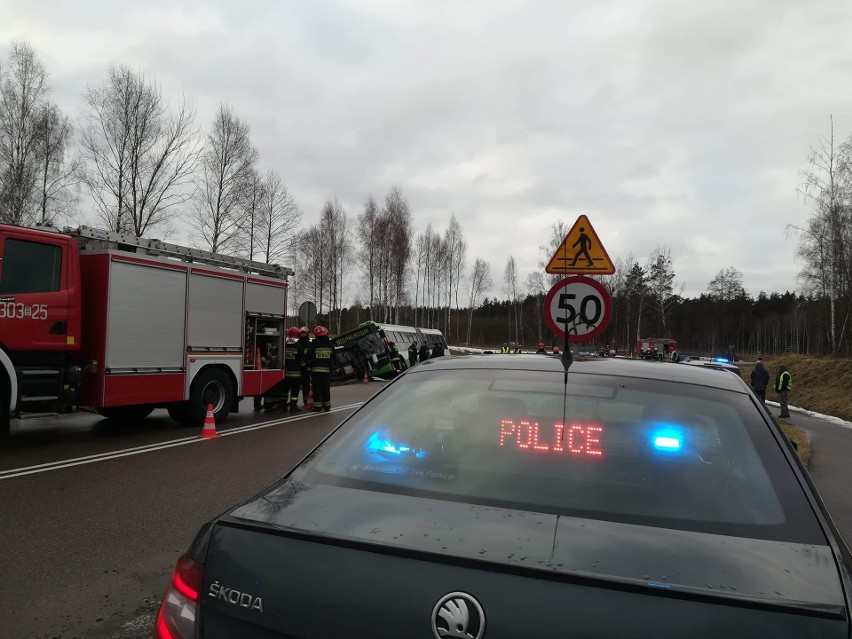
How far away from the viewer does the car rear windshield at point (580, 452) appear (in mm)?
1800

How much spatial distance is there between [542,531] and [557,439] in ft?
2.19

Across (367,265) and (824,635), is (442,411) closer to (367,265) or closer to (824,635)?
(824,635)

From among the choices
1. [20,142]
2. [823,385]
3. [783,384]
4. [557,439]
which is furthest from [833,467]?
[20,142]

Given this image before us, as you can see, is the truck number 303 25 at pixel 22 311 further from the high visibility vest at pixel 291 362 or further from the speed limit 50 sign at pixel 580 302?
→ the speed limit 50 sign at pixel 580 302

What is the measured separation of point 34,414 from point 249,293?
4.56 metres

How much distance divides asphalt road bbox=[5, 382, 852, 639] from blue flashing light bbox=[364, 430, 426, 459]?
2036mm

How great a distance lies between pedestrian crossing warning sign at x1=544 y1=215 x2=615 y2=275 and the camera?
7.95 meters

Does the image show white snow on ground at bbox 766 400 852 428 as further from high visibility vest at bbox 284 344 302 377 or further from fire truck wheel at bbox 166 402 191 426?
fire truck wheel at bbox 166 402 191 426

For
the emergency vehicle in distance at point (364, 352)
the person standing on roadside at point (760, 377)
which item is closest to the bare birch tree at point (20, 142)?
the emergency vehicle in distance at point (364, 352)

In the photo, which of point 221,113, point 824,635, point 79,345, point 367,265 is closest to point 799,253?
point 367,265

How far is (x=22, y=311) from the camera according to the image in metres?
8.16

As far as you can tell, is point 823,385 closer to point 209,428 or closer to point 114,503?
point 209,428

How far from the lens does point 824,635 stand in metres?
1.23

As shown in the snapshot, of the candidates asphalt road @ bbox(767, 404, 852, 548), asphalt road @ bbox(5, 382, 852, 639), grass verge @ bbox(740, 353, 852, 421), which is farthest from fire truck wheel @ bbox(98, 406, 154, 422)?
grass verge @ bbox(740, 353, 852, 421)
